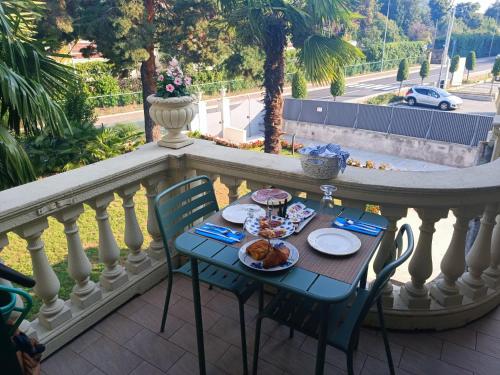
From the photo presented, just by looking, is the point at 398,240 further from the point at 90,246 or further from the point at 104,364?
the point at 90,246

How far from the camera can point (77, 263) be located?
Result: 1.72 m

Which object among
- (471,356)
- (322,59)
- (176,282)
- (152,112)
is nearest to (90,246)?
(176,282)

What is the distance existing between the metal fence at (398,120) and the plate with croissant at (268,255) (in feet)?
44.8

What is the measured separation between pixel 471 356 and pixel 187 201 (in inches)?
61.0

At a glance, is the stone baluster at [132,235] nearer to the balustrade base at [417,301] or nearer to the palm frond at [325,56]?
the balustrade base at [417,301]

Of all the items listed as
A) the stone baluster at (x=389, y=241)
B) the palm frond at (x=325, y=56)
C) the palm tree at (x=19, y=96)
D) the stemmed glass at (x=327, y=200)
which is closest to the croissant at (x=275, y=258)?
the stemmed glass at (x=327, y=200)

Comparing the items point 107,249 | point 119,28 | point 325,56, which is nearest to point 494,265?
point 107,249

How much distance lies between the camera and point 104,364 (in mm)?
1662

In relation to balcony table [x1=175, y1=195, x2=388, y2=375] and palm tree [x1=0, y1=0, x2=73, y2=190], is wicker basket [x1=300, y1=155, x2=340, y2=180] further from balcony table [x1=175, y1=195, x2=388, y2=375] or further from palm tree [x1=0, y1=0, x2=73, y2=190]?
palm tree [x1=0, y1=0, x2=73, y2=190]

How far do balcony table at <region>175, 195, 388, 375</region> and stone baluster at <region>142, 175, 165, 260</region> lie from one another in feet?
2.25

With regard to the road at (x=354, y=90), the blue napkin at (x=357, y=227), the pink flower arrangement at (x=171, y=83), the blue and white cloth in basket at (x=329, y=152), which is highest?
the pink flower arrangement at (x=171, y=83)

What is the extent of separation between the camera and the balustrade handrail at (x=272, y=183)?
145 cm

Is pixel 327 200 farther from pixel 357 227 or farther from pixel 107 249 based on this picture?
pixel 107 249

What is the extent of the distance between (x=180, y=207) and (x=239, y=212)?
15.6 inches
